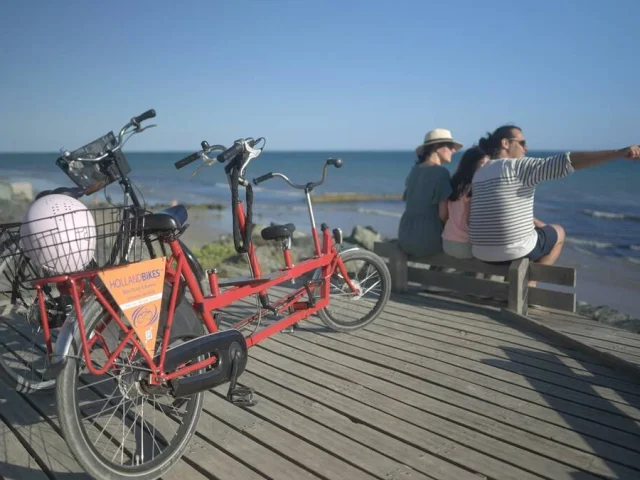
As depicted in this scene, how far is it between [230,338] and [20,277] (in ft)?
3.94

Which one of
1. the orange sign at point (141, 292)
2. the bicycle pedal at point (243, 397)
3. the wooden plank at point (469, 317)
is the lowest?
the wooden plank at point (469, 317)

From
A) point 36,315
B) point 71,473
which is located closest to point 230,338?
point 71,473

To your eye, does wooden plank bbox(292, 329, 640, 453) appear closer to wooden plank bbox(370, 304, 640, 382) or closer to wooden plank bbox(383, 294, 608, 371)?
wooden plank bbox(370, 304, 640, 382)

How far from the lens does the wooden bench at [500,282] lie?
14.9ft

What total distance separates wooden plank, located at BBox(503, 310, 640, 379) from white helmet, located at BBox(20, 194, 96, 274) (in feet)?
10.2

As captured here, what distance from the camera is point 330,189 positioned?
34.2 meters

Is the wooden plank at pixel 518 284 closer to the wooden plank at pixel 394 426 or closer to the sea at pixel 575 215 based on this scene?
the wooden plank at pixel 394 426

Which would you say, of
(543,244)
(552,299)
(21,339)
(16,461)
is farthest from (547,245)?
(21,339)

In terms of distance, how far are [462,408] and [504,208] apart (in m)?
2.08

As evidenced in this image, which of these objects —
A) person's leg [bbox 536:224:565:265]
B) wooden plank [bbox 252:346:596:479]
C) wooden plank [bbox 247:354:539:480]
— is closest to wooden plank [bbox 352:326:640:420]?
wooden plank [bbox 252:346:596:479]

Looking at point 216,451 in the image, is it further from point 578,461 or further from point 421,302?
point 421,302

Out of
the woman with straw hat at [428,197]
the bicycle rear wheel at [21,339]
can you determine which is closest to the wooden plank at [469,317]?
the woman with straw hat at [428,197]

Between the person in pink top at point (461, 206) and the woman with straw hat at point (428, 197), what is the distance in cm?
12

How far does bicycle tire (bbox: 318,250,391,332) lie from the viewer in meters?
4.21
